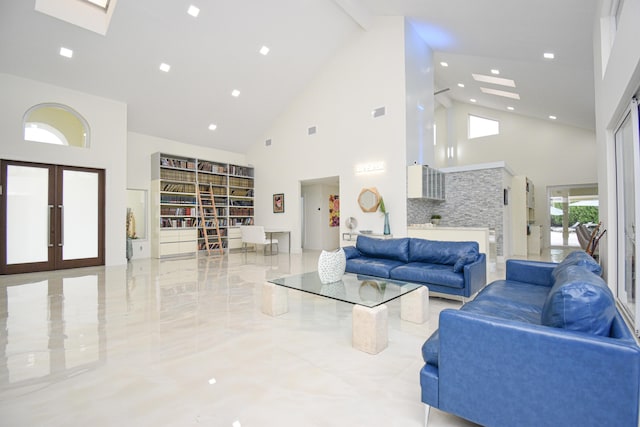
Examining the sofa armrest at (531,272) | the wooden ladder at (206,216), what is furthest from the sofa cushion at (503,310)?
the wooden ladder at (206,216)

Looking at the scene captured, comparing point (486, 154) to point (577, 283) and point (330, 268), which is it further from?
point (577, 283)

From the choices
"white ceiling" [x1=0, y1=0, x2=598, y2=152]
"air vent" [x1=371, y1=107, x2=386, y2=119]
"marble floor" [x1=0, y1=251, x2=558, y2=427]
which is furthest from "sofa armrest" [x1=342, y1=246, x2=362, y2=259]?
"white ceiling" [x1=0, y1=0, x2=598, y2=152]

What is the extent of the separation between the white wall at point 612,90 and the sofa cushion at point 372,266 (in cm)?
260

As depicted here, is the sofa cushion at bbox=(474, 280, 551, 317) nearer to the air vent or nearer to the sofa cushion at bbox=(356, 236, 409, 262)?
the sofa cushion at bbox=(356, 236, 409, 262)

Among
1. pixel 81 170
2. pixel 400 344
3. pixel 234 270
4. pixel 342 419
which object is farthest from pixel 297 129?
pixel 342 419

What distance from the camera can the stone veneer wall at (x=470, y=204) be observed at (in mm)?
7516

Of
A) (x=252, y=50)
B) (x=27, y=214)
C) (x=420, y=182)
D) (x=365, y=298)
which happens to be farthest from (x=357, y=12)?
(x=27, y=214)

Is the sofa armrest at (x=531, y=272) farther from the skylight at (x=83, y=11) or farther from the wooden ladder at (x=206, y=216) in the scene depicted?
the wooden ladder at (x=206, y=216)

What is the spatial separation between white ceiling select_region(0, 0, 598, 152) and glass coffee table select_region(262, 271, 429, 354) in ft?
15.5

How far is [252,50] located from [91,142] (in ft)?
14.0

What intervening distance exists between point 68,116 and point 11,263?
10.6 feet

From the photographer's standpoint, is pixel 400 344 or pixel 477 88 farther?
pixel 477 88

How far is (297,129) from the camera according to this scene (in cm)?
955

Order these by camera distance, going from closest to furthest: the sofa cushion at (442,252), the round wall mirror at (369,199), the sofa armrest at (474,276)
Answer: the sofa armrest at (474,276)
the sofa cushion at (442,252)
the round wall mirror at (369,199)
